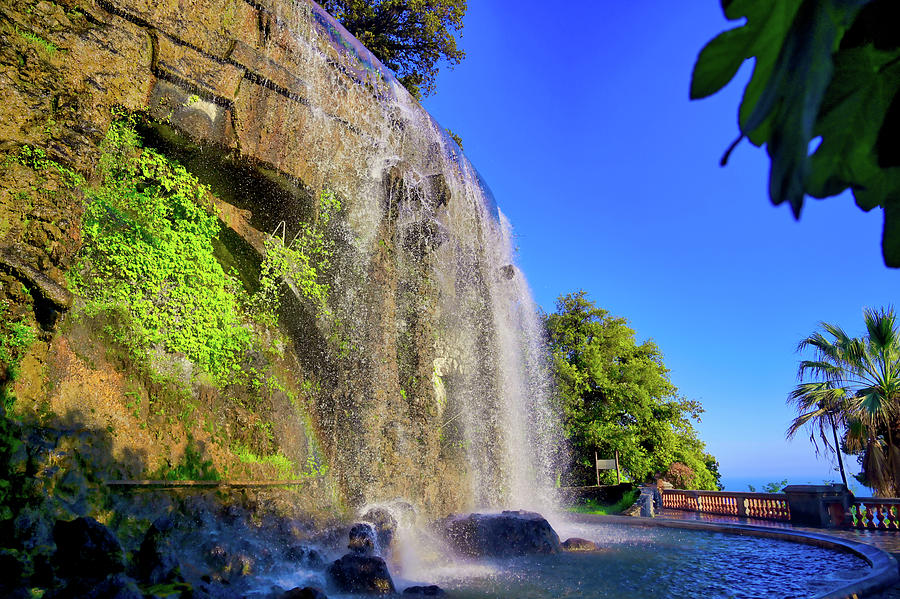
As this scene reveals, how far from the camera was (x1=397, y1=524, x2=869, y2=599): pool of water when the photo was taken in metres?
6.33

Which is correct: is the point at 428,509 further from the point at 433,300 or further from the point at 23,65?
the point at 23,65

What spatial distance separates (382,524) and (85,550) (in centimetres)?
466

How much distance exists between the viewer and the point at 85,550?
16.4 ft

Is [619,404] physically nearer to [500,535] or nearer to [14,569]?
[500,535]

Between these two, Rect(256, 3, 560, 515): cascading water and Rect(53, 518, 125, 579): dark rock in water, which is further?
Rect(256, 3, 560, 515): cascading water

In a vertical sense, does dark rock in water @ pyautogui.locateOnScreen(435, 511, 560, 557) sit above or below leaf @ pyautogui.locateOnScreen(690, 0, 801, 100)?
below

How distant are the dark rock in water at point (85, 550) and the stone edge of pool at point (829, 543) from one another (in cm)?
692

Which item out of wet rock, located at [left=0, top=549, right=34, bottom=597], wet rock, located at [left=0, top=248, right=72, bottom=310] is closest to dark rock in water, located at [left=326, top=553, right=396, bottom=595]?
wet rock, located at [left=0, top=549, right=34, bottom=597]

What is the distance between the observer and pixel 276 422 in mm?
10180

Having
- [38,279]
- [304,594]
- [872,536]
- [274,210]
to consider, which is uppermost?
[274,210]

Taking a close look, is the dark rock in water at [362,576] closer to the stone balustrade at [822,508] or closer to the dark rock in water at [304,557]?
the dark rock in water at [304,557]

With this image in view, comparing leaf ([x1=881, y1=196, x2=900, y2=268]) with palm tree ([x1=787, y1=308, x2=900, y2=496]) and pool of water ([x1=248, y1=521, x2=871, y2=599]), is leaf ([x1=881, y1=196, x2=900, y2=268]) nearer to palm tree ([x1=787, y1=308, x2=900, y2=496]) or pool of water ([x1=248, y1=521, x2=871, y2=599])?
pool of water ([x1=248, y1=521, x2=871, y2=599])

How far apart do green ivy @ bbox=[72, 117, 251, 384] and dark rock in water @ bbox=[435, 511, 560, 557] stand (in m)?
5.07

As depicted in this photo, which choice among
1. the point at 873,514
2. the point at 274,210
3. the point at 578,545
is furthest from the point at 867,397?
the point at 274,210
